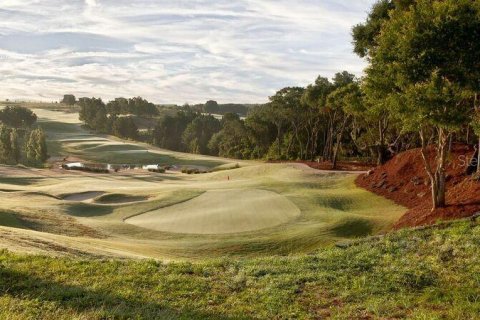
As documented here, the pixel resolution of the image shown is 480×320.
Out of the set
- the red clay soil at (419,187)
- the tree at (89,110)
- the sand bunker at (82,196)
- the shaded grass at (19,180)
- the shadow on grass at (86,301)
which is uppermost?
the tree at (89,110)

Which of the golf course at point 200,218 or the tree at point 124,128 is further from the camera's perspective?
the tree at point 124,128

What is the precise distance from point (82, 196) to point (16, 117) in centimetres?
13663

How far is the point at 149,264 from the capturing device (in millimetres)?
13734

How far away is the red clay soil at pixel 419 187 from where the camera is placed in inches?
887

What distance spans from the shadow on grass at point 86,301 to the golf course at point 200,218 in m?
4.83

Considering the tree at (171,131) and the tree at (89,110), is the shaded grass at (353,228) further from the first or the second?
the tree at (89,110)

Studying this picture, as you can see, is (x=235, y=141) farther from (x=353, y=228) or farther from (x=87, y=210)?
(x=353, y=228)

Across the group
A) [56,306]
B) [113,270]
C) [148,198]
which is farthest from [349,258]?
[148,198]

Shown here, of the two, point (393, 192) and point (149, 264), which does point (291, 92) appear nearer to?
point (393, 192)

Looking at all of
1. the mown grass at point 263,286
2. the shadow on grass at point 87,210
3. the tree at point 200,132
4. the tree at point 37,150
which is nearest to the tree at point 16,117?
the tree at point 200,132

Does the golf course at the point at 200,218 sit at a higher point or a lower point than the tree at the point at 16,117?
lower

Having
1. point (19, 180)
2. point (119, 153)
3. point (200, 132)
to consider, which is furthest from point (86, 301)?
point (200, 132)

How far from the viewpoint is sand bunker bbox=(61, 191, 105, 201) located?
43.0 metres

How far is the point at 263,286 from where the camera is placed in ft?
38.2
